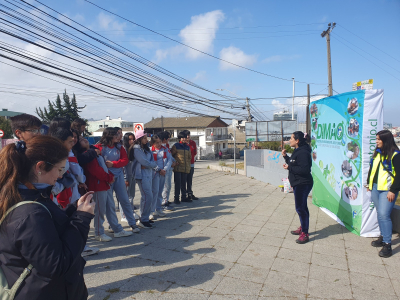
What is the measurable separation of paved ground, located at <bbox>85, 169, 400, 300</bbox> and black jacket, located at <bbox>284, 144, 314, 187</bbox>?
3.47 ft

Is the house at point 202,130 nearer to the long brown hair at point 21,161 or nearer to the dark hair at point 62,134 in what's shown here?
the dark hair at point 62,134

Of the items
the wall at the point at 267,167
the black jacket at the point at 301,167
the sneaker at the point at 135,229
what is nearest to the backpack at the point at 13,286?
the sneaker at the point at 135,229

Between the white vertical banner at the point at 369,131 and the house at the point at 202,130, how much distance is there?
34.6m

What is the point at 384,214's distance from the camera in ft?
13.6

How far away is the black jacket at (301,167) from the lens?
4629 millimetres

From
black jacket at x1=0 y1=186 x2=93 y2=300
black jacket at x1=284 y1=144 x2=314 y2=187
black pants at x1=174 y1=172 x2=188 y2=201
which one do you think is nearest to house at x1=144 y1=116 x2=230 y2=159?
black pants at x1=174 y1=172 x2=188 y2=201

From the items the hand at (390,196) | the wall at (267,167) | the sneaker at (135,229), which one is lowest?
the sneaker at (135,229)

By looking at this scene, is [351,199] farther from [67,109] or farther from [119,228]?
[67,109]

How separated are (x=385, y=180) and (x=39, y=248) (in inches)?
178

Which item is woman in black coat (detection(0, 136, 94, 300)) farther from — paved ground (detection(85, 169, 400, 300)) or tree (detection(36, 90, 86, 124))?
tree (detection(36, 90, 86, 124))

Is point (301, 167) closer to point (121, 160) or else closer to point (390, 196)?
point (390, 196)

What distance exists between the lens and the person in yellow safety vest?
4008mm

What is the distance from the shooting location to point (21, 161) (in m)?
1.53

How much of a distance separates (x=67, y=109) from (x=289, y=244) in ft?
113
